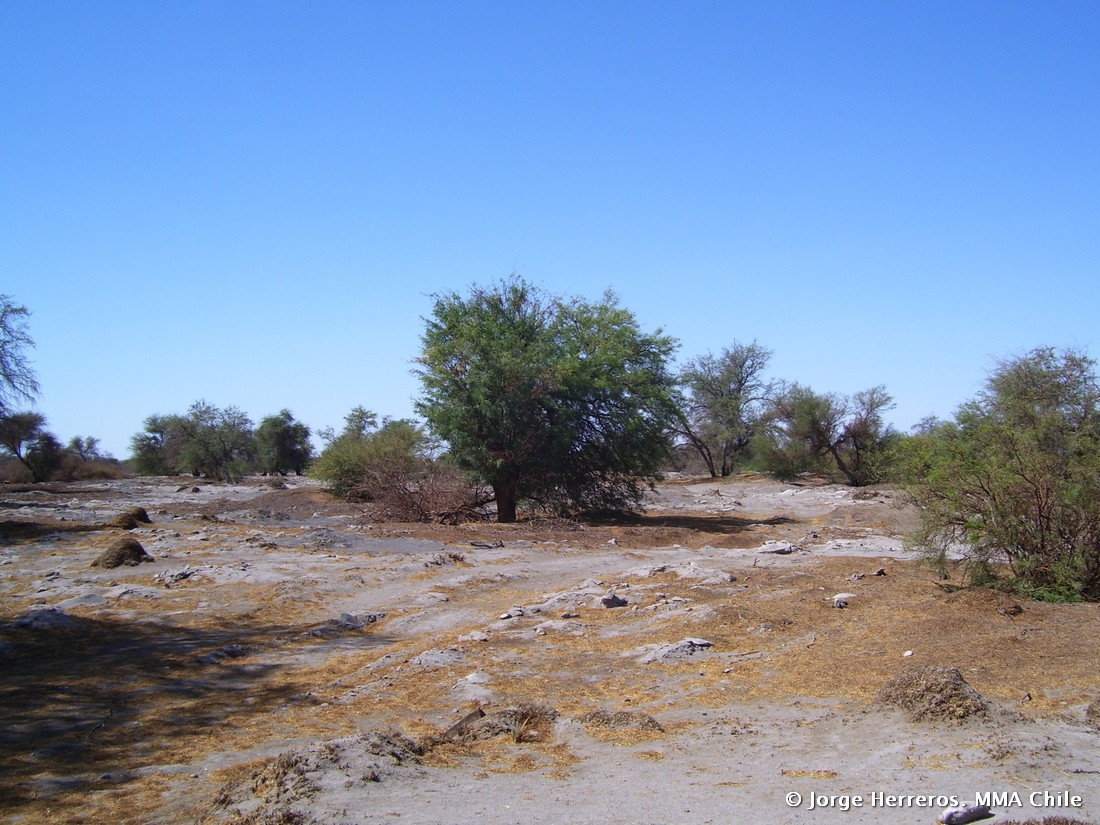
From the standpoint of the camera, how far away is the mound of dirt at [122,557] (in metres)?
15.4

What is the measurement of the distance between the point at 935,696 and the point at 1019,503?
5349mm

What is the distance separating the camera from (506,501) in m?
26.0

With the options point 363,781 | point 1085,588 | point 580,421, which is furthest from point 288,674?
point 580,421

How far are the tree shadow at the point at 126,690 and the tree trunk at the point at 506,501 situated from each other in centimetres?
1461

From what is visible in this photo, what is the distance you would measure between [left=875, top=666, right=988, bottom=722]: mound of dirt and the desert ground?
20mm

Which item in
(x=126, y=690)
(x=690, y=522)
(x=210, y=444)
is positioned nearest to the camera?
(x=126, y=690)

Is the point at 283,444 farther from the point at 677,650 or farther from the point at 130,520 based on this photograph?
the point at 677,650

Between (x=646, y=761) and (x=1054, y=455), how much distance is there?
25.8 ft

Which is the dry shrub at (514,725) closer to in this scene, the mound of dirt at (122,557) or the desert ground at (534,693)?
the desert ground at (534,693)

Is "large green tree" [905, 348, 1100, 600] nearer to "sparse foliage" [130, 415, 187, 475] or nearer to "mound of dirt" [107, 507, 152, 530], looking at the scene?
"mound of dirt" [107, 507, 152, 530]

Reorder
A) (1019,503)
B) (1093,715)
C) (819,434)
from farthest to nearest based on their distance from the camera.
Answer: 1. (819,434)
2. (1019,503)
3. (1093,715)

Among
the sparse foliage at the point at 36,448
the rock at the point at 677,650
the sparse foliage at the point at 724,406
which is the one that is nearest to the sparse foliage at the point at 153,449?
the sparse foliage at the point at 36,448

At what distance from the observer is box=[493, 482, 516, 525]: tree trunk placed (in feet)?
84.9

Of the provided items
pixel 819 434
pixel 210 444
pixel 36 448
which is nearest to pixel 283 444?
pixel 210 444
